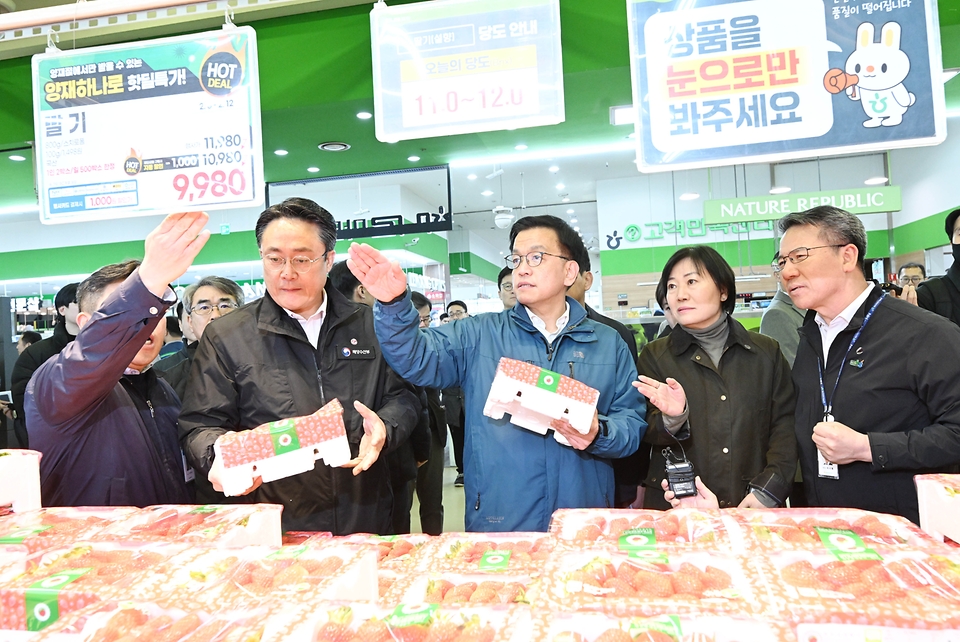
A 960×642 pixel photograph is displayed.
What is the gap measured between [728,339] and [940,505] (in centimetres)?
103

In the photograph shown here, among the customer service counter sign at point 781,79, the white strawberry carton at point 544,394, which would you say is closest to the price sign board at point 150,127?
the white strawberry carton at point 544,394

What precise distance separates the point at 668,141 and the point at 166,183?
2.26 metres

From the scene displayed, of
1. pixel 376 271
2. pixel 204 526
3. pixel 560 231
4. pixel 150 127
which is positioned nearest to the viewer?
pixel 204 526

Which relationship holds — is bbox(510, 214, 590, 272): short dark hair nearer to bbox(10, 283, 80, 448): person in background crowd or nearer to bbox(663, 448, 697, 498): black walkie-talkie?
bbox(663, 448, 697, 498): black walkie-talkie

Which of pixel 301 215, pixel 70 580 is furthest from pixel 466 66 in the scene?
pixel 70 580

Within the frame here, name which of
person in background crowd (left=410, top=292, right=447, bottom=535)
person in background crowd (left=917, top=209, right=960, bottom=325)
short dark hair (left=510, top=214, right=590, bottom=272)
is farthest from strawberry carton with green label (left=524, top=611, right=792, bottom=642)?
person in background crowd (left=917, top=209, right=960, bottom=325)

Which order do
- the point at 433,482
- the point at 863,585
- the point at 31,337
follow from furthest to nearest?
the point at 31,337
the point at 433,482
the point at 863,585

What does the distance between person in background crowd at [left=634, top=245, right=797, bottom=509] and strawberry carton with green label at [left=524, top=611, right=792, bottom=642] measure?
1.15 m

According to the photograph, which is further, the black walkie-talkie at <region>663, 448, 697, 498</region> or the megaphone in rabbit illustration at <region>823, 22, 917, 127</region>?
the megaphone in rabbit illustration at <region>823, 22, 917, 127</region>

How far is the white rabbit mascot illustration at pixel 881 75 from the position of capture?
247 cm

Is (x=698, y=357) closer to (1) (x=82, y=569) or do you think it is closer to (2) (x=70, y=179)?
(1) (x=82, y=569)

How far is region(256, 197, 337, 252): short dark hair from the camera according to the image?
210 centimetres

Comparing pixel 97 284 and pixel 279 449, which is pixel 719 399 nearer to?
pixel 279 449

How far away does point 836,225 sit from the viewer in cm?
218
